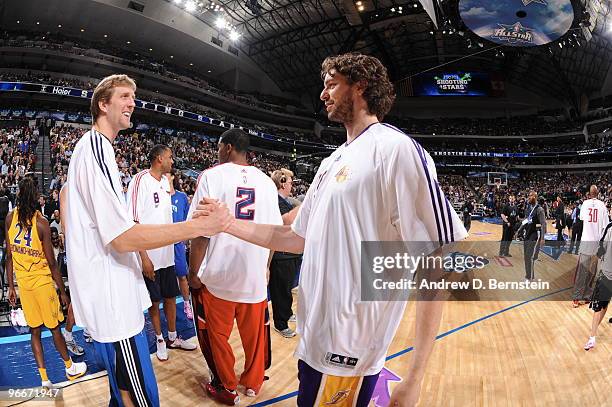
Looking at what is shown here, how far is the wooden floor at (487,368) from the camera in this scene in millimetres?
3209

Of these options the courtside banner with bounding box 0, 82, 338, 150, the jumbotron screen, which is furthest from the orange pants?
the jumbotron screen

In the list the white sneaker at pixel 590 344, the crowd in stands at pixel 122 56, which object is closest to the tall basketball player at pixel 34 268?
the white sneaker at pixel 590 344

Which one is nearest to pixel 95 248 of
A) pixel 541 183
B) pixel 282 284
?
pixel 282 284

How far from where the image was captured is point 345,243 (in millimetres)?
1354

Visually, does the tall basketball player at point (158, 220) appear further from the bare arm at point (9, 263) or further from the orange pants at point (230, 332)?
the orange pants at point (230, 332)

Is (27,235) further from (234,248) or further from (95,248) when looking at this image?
(95,248)

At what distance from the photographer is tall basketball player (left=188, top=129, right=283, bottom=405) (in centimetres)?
289

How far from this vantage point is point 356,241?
1.35m

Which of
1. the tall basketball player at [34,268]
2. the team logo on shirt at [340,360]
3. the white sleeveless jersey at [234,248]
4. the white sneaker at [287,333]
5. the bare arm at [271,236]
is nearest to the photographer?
the team logo on shirt at [340,360]

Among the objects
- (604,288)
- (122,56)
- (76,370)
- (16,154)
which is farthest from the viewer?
(122,56)

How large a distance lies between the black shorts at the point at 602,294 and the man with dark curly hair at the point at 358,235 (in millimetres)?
4073

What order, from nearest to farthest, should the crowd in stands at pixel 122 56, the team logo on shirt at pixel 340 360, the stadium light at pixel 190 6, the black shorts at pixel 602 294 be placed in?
the team logo on shirt at pixel 340 360 < the black shorts at pixel 602 294 < the crowd in stands at pixel 122 56 < the stadium light at pixel 190 6

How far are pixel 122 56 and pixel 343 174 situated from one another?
27775mm

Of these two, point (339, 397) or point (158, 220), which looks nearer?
point (339, 397)
